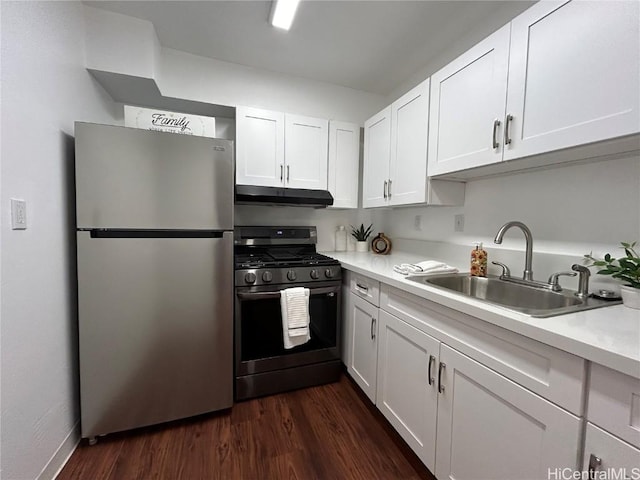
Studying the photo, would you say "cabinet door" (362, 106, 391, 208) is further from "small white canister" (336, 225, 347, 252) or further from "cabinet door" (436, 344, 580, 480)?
"cabinet door" (436, 344, 580, 480)

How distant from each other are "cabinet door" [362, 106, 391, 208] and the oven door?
836mm

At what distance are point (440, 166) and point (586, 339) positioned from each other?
3.71ft

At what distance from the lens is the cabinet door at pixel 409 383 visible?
1.18 metres

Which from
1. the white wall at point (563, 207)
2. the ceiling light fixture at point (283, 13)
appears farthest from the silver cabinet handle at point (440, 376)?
the ceiling light fixture at point (283, 13)

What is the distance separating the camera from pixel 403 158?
1888 mm

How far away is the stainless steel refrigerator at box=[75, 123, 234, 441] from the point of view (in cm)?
137

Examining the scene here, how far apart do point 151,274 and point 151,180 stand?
51cm

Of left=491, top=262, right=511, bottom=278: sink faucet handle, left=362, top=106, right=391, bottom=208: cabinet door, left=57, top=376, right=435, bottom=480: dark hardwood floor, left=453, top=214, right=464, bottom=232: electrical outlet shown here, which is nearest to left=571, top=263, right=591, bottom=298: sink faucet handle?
left=491, top=262, right=511, bottom=278: sink faucet handle

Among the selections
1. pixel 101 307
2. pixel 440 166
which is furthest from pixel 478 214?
pixel 101 307

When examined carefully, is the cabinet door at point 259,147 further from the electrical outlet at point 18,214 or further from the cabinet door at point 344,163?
the electrical outlet at point 18,214

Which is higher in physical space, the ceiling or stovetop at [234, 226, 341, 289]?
the ceiling

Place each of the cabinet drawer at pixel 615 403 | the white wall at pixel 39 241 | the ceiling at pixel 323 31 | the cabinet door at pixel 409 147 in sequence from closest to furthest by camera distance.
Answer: the cabinet drawer at pixel 615 403, the white wall at pixel 39 241, the ceiling at pixel 323 31, the cabinet door at pixel 409 147

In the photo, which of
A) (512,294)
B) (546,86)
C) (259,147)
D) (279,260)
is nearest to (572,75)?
(546,86)

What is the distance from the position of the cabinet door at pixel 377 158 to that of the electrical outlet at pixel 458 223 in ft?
1.71
